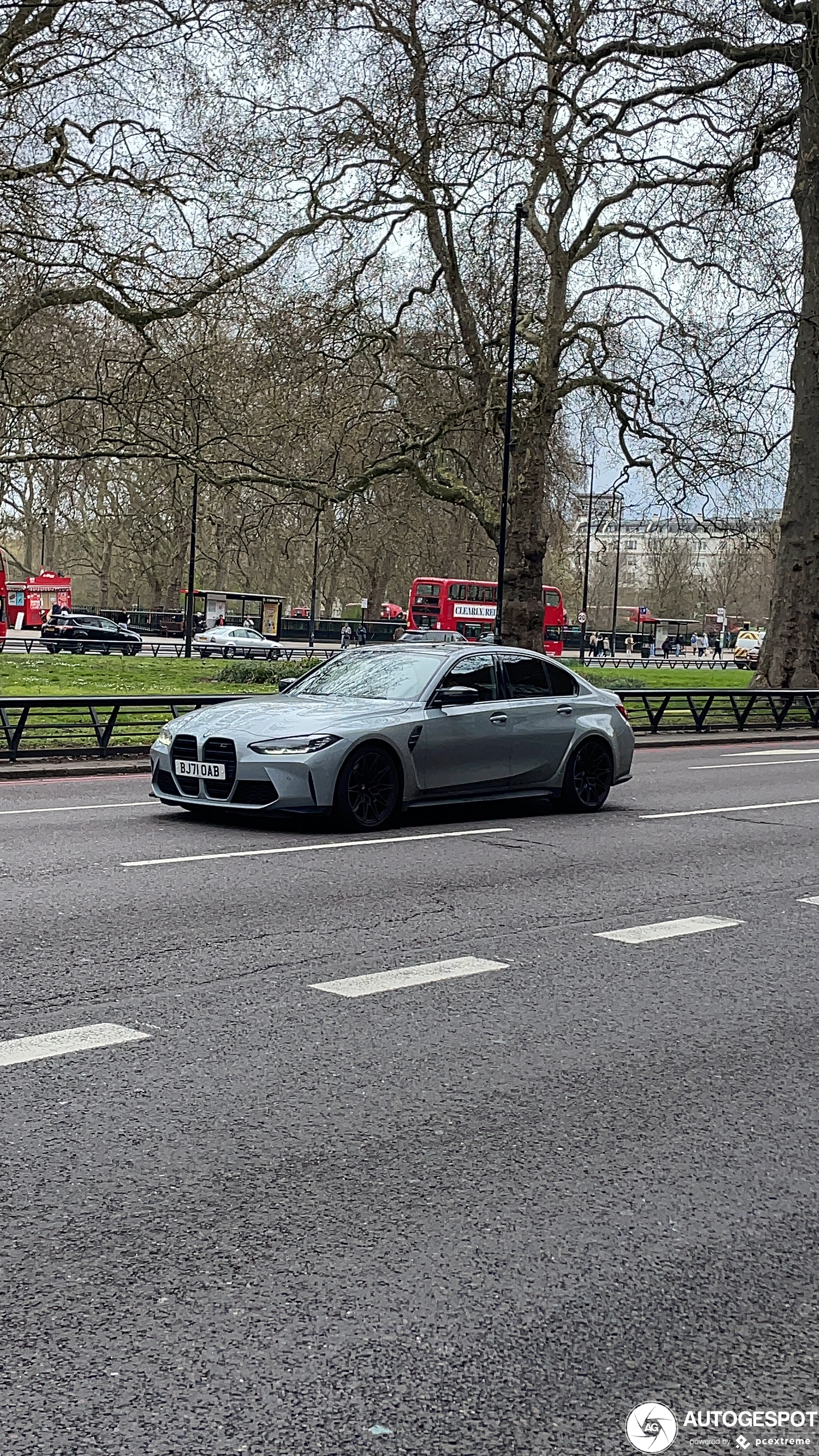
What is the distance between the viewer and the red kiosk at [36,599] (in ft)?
282

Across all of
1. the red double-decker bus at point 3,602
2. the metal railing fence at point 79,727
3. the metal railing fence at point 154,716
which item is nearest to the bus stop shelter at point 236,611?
the red double-decker bus at point 3,602

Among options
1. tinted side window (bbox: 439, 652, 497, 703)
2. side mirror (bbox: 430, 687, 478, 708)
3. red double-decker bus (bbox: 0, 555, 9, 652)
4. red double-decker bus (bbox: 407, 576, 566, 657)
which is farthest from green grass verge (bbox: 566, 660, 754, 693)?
red double-decker bus (bbox: 0, 555, 9, 652)

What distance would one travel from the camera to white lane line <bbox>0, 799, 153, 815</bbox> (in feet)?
41.8

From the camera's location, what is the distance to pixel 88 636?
63.3m

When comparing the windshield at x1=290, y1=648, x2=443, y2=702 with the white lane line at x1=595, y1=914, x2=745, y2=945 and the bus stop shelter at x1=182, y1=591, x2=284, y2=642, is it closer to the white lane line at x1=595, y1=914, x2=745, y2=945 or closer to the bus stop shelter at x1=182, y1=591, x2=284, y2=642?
the white lane line at x1=595, y1=914, x2=745, y2=945

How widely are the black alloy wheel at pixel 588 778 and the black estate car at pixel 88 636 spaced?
46.5 metres

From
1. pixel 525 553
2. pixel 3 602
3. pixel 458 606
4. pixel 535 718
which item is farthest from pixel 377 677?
pixel 458 606

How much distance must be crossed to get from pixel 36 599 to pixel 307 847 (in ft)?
259

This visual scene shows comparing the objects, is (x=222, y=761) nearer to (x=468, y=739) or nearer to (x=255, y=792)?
(x=255, y=792)

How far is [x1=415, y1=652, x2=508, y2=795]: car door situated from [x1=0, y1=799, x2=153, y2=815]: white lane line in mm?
2518

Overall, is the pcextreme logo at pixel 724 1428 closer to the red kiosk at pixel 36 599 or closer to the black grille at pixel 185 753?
the black grille at pixel 185 753

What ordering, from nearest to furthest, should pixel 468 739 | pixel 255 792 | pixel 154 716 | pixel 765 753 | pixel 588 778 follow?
pixel 255 792, pixel 468 739, pixel 588 778, pixel 154 716, pixel 765 753

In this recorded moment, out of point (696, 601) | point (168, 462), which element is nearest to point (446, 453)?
point (168, 462)

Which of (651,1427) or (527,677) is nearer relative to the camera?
(651,1427)
